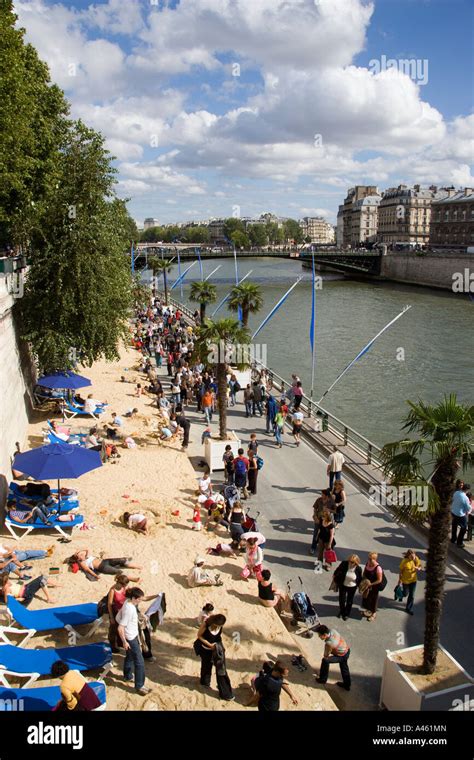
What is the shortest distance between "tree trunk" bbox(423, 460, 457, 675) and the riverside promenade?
3.59 feet

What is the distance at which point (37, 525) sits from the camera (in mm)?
10516

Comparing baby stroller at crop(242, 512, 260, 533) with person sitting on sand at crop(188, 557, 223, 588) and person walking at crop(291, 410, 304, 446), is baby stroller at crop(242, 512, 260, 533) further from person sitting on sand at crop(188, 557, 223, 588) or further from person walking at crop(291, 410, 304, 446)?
person walking at crop(291, 410, 304, 446)

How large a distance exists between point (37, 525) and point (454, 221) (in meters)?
109

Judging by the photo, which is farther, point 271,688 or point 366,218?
point 366,218

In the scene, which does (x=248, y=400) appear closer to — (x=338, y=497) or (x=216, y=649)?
(x=338, y=497)

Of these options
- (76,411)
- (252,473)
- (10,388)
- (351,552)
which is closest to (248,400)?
(76,411)

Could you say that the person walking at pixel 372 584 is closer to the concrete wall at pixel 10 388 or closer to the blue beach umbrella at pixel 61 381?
the concrete wall at pixel 10 388

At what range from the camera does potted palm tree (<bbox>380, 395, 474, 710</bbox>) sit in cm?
598

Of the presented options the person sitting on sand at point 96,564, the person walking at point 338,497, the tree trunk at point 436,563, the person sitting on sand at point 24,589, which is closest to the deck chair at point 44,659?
the person sitting on sand at point 24,589

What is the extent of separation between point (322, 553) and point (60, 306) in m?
11.0

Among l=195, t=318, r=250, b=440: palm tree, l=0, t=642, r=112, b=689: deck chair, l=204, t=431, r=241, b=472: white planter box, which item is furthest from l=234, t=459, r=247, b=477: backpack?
l=0, t=642, r=112, b=689: deck chair

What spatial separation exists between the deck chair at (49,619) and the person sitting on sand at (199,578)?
1594 millimetres

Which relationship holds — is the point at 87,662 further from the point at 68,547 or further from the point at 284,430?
the point at 284,430

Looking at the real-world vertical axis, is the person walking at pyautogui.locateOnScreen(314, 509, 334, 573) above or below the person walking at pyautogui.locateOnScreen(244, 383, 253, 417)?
below
